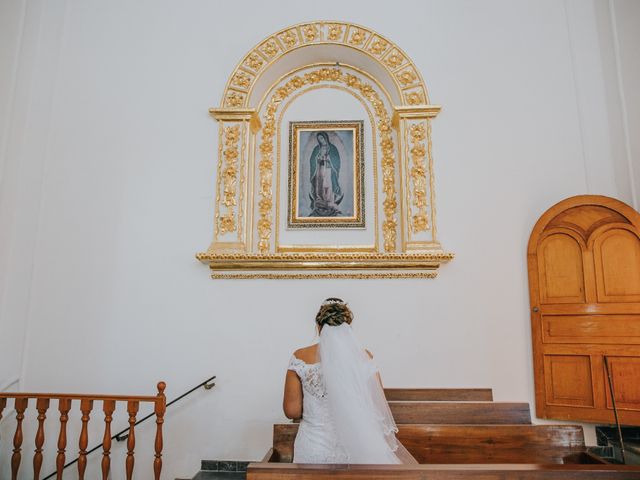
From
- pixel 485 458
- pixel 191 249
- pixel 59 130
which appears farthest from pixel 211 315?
pixel 485 458

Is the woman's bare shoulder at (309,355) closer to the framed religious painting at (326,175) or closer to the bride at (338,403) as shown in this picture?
the bride at (338,403)

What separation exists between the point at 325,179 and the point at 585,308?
3042 mm

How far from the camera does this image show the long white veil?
3.00 meters

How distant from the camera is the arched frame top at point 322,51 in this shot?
569 cm

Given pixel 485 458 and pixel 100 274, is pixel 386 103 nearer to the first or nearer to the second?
pixel 100 274

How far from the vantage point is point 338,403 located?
10.3 ft

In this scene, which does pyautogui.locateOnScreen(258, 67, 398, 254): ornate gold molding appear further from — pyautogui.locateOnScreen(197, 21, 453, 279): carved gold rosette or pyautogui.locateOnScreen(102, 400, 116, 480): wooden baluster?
pyautogui.locateOnScreen(102, 400, 116, 480): wooden baluster

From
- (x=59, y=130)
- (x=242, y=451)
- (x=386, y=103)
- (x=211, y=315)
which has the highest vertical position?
(x=386, y=103)

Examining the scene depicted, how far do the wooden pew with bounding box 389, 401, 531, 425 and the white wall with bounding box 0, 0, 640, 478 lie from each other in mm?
1536

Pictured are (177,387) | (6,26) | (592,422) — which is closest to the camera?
(592,422)

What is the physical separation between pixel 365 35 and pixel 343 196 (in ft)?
6.31

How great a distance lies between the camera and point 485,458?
9.70 ft

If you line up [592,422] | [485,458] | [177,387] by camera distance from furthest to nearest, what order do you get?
[177,387] → [592,422] → [485,458]

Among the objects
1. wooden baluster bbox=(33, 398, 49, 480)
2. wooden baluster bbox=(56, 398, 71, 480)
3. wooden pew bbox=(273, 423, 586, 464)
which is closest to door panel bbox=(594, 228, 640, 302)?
wooden pew bbox=(273, 423, 586, 464)
